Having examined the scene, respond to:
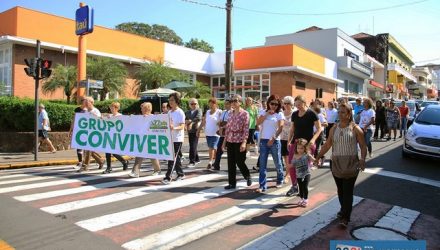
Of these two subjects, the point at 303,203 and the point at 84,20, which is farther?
the point at 84,20

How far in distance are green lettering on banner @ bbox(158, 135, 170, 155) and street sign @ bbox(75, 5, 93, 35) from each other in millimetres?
12180

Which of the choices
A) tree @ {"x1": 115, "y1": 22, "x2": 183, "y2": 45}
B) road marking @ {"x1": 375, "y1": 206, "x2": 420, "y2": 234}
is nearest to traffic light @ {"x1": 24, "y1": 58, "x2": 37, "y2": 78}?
road marking @ {"x1": 375, "y1": 206, "x2": 420, "y2": 234}

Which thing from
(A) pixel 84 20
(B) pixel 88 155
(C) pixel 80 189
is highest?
(A) pixel 84 20

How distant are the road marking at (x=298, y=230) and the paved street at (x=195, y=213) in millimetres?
13

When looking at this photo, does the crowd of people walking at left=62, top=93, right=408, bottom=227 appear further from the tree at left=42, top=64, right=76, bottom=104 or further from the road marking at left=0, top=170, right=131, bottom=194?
the tree at left=42, top=64, right=76, bottom=104

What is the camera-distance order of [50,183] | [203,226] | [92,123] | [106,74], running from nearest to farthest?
[203,226] < [50,183] < [92,123] < [106,74]

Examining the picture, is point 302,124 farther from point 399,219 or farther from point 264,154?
point 399,219

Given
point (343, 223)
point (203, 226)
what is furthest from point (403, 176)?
point (203, 226)

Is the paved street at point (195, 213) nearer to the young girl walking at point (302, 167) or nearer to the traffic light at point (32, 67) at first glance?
the young girl walking at point (302, 167)

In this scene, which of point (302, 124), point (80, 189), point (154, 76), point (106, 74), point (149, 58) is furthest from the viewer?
point (149, 58)

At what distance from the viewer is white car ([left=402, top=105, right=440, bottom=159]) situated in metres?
11.2

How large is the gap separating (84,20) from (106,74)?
3.27 meters

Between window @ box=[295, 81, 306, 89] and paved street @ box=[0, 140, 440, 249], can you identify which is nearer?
paved street @ box=[0, 140, 440, 249]

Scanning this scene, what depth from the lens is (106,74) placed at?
21.3 metres
